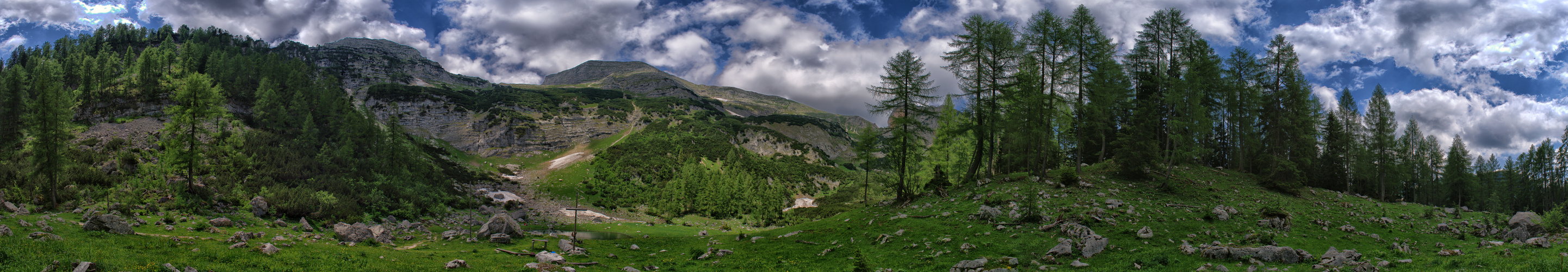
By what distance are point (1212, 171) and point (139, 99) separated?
355 feet

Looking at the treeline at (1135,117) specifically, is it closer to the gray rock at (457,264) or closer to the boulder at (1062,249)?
the boulder at (1062,249)

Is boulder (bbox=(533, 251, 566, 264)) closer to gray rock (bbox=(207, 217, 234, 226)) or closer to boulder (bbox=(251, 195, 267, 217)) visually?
gray rock (bbox=(207, 217, 234, 226))

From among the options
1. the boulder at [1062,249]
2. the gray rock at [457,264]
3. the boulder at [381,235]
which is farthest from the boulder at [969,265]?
the boulder at [381,235]

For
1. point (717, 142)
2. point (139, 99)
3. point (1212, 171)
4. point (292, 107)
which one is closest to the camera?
point (1212, 171)

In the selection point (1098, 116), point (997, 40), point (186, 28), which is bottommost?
point (1098, 116)

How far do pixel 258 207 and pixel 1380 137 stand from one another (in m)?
81.8

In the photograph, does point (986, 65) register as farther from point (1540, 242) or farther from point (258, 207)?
point (258, 207)

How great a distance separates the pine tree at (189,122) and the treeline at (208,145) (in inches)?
2.6

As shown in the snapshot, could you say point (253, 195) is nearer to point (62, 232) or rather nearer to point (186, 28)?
point (62, 232)

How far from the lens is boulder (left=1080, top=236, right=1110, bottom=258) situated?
15.1 metres

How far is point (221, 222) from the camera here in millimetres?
25766

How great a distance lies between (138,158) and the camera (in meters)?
35.6

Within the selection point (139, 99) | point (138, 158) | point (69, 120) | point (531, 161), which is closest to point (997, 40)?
point (69, 120)

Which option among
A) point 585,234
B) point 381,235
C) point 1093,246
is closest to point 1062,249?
point 1093,246
